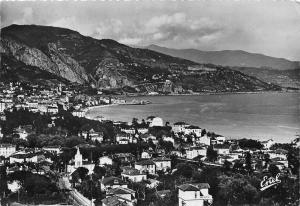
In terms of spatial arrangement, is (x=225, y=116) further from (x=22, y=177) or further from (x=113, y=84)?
(x=113, y=84)

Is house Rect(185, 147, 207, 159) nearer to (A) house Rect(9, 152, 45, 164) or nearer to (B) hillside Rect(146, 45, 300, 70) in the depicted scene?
(B) hillside Rect(146, 45, 300, 70)

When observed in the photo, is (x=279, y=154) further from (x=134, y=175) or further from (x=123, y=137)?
(x=123, y=137)

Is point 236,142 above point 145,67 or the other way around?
the other way around

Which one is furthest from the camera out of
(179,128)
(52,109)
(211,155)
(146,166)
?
(52,109)

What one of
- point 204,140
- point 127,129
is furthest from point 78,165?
point 127,129

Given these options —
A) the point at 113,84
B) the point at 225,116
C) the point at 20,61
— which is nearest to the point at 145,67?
the point at 113,84

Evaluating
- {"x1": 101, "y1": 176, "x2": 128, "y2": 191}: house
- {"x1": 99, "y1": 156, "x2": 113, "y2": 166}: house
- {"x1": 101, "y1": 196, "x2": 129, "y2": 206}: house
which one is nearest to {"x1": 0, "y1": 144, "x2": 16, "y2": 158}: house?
{"x1": 99, "y1": 156, "x2": 113, "y2": 166}: house

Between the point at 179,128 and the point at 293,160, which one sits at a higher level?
the point at 293,160
